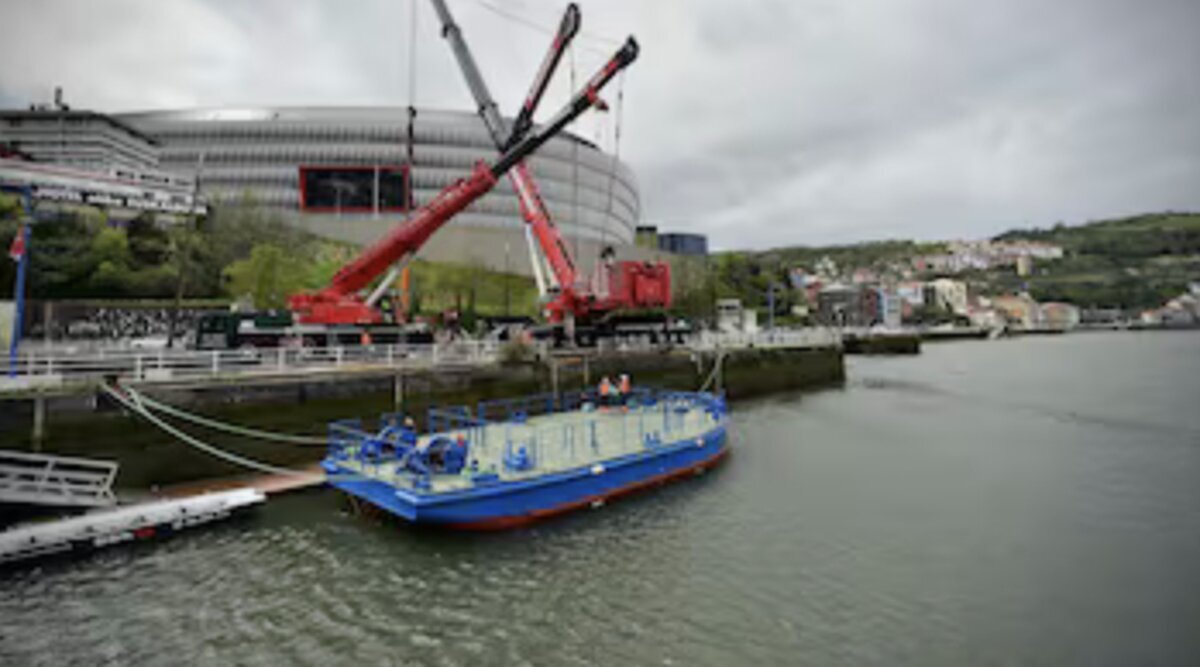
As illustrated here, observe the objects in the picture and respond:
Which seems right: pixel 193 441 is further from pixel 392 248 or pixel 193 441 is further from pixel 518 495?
pixel 392 248

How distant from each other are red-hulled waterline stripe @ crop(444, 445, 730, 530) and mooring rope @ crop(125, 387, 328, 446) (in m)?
6.50

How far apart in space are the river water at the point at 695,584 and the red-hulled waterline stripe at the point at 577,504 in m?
0.34

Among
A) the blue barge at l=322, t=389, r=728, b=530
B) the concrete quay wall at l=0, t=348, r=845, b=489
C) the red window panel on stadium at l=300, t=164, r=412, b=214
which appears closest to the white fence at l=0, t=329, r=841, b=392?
the concrete quay wall at l=0, t=348, r=845, b=489

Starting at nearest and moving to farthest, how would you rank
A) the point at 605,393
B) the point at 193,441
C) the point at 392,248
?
the point at 193,441, the point at 605,393, the point at 392,248

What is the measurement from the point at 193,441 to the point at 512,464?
8.96 m

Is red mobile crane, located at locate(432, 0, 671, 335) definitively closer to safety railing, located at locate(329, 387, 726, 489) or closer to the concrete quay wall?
the concrete quay wall

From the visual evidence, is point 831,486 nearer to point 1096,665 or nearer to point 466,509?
point 1096,665

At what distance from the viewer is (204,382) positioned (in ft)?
54.3

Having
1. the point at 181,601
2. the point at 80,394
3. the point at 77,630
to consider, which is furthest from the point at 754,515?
the point at 80,394

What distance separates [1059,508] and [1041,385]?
38364 mm

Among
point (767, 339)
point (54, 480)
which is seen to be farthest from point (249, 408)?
point (767, 339)

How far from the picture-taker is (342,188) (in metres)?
70.6

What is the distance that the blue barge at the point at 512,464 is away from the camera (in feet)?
41.5

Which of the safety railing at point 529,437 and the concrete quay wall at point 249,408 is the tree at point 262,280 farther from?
the safety railing at point 529,437
